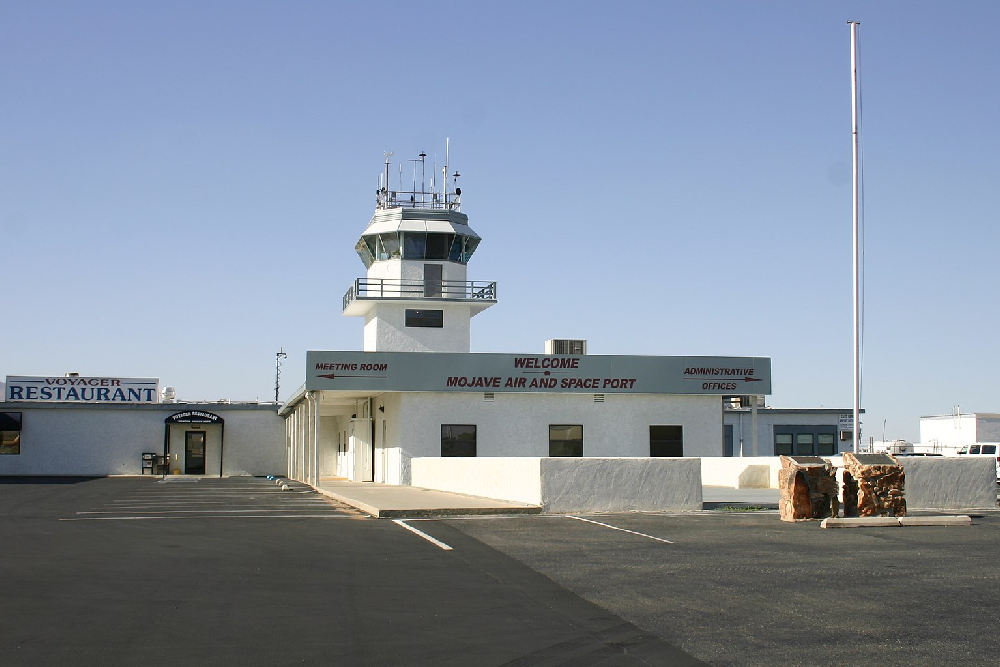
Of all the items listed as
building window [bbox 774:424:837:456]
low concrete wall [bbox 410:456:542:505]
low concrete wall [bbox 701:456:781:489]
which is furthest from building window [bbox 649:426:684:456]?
building window [bbox 774:424:837:456]

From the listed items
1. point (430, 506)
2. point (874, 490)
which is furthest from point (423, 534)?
point (874, 490)

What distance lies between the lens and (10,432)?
154 ft

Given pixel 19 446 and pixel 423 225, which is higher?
pixel 423 225

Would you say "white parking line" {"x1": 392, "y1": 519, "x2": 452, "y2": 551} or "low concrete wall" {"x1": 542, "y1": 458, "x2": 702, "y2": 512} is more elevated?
"low concrete wall" {"x1": 542, "y1": 458, "x2": 702, "y2": 512}

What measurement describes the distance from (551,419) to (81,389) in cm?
2572

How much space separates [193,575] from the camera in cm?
1037

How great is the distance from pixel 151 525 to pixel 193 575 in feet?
21.9

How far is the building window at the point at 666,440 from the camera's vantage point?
113ft

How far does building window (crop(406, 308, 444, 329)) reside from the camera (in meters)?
36.3

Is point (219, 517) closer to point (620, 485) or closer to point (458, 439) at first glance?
point (620, 485)

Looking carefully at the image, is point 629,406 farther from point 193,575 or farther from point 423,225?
point 193,575

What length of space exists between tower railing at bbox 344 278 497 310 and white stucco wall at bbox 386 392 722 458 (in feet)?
13.6

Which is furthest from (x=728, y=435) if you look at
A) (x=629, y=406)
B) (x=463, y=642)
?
(x=463, y=642)

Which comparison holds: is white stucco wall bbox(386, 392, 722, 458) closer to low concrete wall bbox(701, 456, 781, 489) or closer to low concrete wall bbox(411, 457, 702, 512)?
low concrete wall bbox(701, 456, 781, 489)
